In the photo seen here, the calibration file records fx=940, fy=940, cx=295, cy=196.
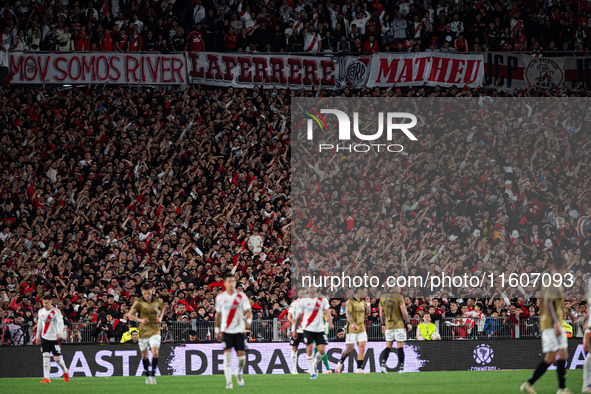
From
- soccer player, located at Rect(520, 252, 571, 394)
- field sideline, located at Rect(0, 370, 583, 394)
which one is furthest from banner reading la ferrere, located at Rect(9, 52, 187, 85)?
soccer player, located at Rect(520, 252, 571, 394)

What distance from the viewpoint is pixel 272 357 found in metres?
25.4

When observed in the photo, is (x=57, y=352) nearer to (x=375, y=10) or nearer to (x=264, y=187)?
(x=264, y=187)

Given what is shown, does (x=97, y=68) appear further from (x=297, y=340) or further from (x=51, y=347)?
(x=297, y=340)

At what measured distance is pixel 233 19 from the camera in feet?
114

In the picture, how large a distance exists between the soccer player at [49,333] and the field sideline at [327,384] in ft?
1.65

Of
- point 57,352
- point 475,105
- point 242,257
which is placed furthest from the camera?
point 475,105

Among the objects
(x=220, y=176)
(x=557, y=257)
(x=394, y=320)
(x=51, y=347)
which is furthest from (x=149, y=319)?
(x=557, y=257)

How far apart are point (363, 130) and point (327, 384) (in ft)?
47.6

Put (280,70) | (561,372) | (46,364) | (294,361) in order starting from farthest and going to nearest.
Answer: (280,70) < (294,361) < (46,364) < (561,372)

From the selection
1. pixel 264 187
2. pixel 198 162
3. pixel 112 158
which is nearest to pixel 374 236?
pixel 264 187

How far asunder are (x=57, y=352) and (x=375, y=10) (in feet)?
63.8

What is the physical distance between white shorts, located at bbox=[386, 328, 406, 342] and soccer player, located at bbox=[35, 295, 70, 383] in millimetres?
7786

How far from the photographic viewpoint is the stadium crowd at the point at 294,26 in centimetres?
3284

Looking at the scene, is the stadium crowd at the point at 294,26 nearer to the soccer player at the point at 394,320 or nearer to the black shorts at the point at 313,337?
the soccer player at the point at 394,320
